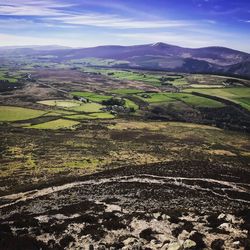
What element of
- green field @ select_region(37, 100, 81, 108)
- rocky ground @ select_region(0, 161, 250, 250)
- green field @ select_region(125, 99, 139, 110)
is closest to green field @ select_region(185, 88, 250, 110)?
green field @ select_region(125, 99, 139, 110)

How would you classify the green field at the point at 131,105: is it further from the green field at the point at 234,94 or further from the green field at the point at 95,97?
the green field at the point at 234,94

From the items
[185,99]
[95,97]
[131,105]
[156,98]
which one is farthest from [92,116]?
[185,99]

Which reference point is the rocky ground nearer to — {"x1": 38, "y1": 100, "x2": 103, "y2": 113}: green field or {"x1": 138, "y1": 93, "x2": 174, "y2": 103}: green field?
{"x1": 38, "y1": 100, "x2": 103, "y2": 113}: green field

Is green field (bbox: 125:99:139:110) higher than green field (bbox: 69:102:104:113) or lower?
higher

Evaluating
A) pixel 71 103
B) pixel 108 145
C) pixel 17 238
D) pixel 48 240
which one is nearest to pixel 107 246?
pixel 48 240

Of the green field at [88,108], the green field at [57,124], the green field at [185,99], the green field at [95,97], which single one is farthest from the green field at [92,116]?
the green field at [185,99]
